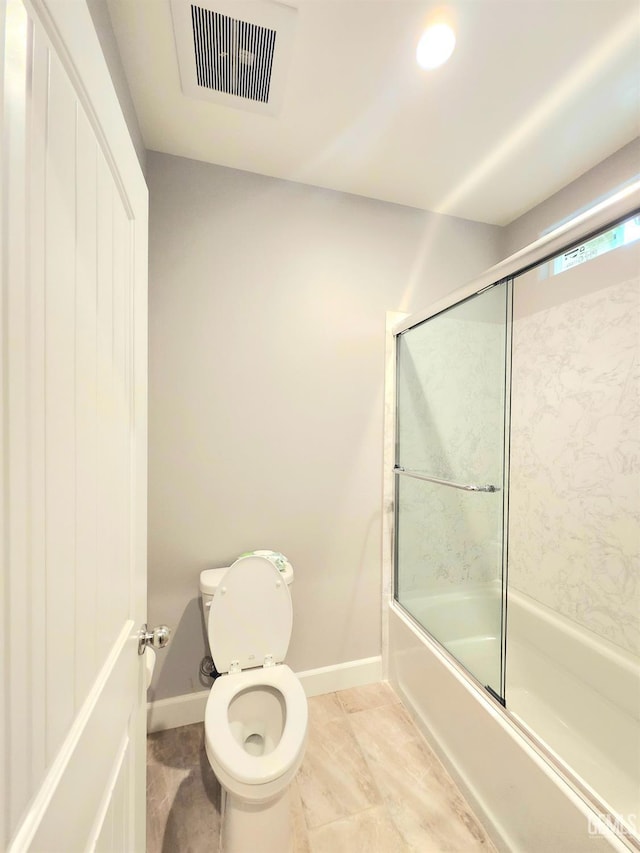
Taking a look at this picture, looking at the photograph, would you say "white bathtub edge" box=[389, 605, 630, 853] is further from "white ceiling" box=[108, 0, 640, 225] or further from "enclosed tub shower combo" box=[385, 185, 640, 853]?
"white ceiling" box=[108, 0, 640, 225]

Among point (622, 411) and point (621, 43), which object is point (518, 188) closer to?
point (621, 43)

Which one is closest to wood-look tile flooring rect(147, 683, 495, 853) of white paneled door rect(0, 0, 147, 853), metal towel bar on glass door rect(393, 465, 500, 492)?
white paneled door rect(0, 0, 147, 853)

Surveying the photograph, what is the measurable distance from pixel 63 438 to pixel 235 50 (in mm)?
1347

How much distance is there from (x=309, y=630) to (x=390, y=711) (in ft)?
1.67

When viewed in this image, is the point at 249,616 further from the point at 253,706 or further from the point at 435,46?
the point at 435,46

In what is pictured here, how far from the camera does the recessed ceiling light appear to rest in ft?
3.44

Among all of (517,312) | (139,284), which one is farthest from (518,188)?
(139,284)

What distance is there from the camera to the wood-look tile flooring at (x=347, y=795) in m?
1.15

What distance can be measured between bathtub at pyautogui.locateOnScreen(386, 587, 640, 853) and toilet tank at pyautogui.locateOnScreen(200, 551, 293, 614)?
679 millimetres

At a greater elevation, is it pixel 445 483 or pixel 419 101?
pixel 419 101

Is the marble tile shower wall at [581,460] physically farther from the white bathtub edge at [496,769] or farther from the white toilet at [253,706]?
the white toilet at [253,706]

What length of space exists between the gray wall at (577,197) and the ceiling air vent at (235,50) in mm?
1371

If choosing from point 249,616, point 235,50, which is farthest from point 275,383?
point 235,50

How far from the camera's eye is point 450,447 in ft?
5.52
